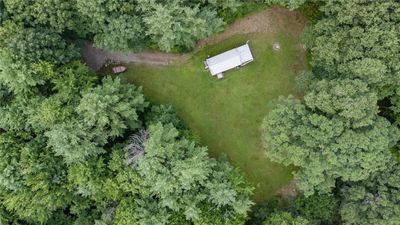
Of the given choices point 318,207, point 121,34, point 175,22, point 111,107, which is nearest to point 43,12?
point 121,34

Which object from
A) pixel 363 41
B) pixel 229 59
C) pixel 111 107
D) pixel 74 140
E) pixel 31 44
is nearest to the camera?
pixel 363 41

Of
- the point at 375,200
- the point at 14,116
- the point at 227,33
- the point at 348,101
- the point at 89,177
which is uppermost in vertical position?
the point at 227,33

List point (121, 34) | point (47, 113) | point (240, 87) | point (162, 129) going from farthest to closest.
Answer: point (240, 87) < point (121, 34) < point (162, 129) < point (47, 113)

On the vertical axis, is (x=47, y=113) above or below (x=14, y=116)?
above

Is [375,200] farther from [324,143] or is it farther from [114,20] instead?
[114,20]

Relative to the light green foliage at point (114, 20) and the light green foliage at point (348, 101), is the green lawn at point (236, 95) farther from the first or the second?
the light green foliage at point (348, 101)

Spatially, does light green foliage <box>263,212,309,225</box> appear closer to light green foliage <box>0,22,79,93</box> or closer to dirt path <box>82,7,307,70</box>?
dirt path <box>82,7,307,70</box>

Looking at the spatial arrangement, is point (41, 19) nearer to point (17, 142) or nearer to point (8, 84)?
point (8, 84)

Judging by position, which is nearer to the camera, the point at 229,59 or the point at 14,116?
the point at 14,116

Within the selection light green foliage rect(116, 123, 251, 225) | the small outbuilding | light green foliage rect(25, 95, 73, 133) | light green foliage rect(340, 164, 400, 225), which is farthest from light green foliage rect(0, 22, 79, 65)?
light green foliage rect(340, 164, 400, 225)
